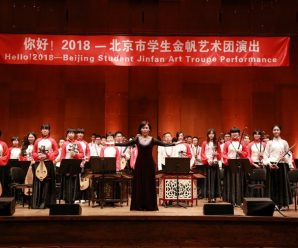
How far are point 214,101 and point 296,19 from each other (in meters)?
3.30

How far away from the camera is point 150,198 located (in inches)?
308

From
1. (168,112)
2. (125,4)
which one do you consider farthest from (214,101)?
(125,4)

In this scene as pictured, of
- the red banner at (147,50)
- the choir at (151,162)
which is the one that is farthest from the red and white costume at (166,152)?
the red banner at (147,50)

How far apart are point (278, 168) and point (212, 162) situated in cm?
193

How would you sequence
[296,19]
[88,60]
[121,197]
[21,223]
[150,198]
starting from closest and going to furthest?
[21,223] → [150,198] → [121,197] → [88,60] → [296,19]

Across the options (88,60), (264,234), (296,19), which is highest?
(296,19)

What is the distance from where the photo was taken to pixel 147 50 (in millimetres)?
9703

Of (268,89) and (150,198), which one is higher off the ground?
(268,89)

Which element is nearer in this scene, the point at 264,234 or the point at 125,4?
the point at 264,234

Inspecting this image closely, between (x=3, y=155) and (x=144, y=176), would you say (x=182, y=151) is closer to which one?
(x=144, y=176)

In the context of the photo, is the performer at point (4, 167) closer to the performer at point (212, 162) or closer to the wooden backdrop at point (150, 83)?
the wooden backdrop at point (150, 83)

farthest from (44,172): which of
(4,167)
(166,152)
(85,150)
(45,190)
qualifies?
(166,152)

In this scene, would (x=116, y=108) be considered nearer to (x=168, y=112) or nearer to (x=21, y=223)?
(x=168, y=112)

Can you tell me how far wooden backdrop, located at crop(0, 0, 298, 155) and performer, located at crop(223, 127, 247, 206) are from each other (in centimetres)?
373
